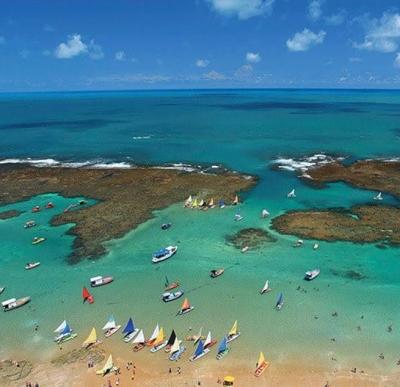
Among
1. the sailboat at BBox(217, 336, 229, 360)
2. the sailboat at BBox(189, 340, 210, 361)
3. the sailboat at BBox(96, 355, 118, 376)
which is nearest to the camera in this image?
the sailboat at BBox(96, 355, 118, 376)

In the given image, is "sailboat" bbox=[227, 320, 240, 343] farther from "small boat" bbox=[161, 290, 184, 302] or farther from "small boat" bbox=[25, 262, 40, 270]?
"small boat" bbox=[25, 262, 40, 270]

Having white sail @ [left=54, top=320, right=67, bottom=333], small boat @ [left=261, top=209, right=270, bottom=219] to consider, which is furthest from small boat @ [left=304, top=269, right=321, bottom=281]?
white sail @ [left=54, top=320, right=67, bottom=333]

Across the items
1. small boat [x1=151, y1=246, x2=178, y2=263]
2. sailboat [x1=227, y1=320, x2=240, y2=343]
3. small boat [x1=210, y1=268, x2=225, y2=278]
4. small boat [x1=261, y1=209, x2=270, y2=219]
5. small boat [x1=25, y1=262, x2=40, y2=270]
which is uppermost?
small boat [x1=261, y1=209, x2=270, y2=219]

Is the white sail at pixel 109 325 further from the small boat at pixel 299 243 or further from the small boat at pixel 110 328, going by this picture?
the small boat at pixel 299 243

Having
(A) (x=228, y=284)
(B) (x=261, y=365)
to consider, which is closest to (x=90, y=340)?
(B) (x=261, y=365)

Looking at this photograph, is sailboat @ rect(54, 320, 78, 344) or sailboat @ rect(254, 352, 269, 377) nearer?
sailboat @ rect(254, 352, 269, 377)

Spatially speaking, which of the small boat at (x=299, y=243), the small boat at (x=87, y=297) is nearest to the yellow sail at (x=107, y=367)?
the small boat at (x=87, y=297)
